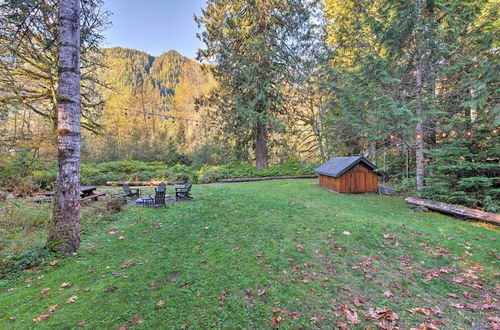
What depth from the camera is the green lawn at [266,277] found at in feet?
8.34

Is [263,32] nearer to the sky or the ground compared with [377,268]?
nearer to the sky

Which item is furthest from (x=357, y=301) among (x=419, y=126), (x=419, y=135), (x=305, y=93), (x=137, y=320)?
(x=305, y=93)

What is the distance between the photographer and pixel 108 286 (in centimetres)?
302

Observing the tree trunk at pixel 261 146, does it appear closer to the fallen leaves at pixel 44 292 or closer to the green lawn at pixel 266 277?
the green lawn at pixel 266 277

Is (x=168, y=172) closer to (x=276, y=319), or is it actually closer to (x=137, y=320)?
(x=137, y=320)

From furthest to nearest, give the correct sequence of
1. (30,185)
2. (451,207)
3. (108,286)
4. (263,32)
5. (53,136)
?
(263,32) → (30,185) → (53,136) → (451,207) → (108,286)

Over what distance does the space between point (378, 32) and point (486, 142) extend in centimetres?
596

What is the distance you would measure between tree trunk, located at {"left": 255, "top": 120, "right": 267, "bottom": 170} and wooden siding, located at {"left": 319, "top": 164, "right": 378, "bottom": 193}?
7516mm

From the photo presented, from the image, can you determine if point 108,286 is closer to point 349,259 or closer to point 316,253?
point 316,253

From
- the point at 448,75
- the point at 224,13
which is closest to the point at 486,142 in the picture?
the point at 448,75

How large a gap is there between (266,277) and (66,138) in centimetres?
448

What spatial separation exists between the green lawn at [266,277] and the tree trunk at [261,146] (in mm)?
12330

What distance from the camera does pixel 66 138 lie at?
153 inches

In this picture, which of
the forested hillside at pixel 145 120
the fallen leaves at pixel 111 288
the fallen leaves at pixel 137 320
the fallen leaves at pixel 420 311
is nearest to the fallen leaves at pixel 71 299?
the fallen leaves at pixel 111 288
